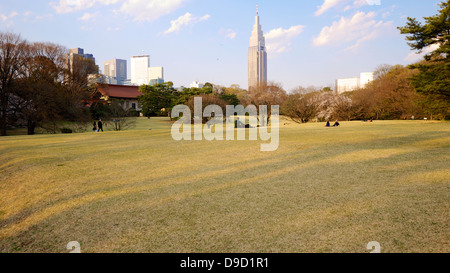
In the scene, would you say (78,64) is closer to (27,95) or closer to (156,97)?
(156,97)

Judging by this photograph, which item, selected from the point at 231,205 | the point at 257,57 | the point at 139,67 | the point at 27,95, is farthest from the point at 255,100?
the point at 139,67

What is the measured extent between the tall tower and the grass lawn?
165m

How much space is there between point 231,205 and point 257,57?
193184 millimetres

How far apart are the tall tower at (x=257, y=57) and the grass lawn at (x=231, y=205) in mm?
164994

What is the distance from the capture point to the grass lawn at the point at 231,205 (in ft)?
10.5

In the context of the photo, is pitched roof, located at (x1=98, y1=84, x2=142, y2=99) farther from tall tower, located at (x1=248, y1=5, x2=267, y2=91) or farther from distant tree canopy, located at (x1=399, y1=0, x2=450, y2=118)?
tall tower, located at (x1=248, y1=5, x2=267, y2=91)

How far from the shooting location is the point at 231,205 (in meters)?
4.39

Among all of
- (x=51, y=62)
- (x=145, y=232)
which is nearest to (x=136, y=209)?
(x=145, y=232)

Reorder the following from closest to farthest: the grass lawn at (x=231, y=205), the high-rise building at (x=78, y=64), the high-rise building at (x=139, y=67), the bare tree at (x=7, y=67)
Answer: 1. the grass lawn at (x=231, y=205)
2. the bare tree at (x=7, y=67)
3. the high-rise building at (x=78, y=64)
4. the high-rise building at (x=139, y=67)

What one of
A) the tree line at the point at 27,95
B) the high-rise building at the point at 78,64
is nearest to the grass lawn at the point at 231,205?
the tree line at the point at 27,95

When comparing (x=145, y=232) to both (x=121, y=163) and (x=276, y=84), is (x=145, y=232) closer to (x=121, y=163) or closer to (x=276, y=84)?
(x=121, y=163)

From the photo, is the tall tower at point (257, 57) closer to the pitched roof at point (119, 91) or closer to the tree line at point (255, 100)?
the pitched roof at point (119, 91)

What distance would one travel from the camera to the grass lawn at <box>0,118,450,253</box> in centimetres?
320
